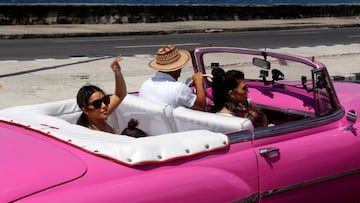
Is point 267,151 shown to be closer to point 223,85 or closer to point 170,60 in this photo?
point 223,85

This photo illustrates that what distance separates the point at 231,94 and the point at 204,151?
3.73 ft

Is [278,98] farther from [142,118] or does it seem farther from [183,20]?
[183,20]

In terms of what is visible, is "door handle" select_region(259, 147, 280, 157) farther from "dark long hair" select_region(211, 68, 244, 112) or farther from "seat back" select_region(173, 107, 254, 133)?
"dark long hair" select_region(211, 68, 244, 112)

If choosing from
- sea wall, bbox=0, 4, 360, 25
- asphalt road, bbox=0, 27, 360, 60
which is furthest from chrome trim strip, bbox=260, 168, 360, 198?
sea wall, bbox=0, 4, 360, 25

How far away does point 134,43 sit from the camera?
57.4 ft

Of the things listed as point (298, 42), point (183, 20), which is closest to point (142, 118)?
point (298, 42)

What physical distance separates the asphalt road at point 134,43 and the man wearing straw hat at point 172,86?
9671 mm

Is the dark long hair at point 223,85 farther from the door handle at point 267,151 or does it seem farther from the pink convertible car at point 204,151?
the door handle at point 267,151

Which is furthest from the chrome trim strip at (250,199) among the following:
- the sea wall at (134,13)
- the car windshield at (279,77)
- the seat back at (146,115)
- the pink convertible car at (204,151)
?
the sea wall at (134,13)

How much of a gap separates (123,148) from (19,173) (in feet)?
1.58

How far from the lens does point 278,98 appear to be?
14.1 ft

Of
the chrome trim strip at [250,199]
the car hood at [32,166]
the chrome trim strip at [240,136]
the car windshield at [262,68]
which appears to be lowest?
the chrome trim strip at [250,199]

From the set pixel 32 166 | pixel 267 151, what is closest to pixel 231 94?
pixel 267 151

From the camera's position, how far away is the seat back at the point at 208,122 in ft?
10.6
